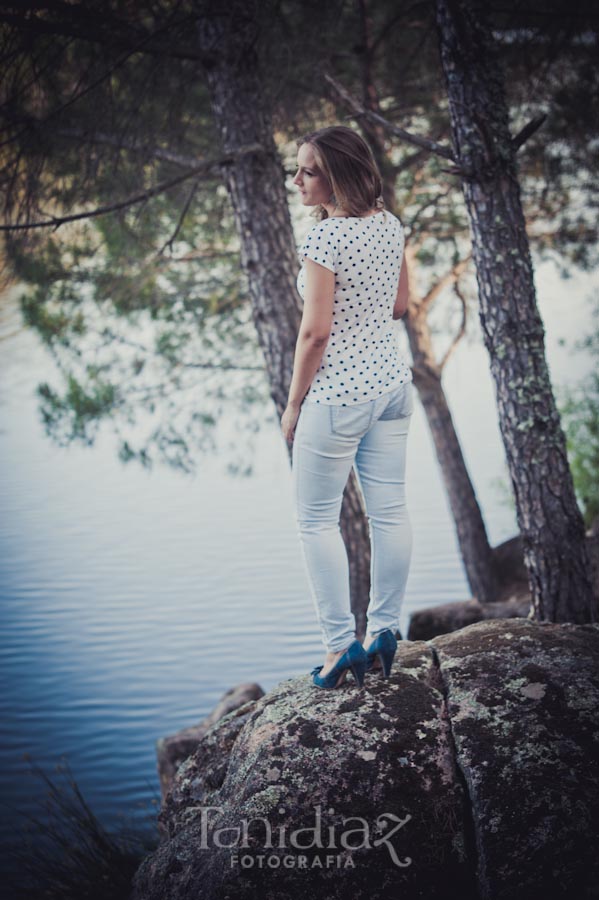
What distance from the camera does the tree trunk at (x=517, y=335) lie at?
10.7 ft

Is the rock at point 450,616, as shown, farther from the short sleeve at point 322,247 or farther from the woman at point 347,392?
the short sleeve at point 322,247

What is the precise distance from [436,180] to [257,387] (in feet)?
9.11

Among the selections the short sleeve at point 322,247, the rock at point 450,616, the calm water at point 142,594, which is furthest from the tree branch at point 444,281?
the short sleeve at point 322,247

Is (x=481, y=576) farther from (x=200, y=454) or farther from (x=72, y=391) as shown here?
(x=72, y=391)

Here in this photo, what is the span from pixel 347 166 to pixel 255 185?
1.93 meters

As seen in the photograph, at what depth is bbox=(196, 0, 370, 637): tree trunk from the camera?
13.0ft

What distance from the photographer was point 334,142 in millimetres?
2146

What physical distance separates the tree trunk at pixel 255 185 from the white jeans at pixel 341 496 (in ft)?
5.23

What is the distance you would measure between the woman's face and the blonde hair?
18mm

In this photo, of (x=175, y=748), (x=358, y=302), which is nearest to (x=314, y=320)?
(x=358, y=302)

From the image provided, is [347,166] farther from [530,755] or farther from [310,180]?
[530,755]

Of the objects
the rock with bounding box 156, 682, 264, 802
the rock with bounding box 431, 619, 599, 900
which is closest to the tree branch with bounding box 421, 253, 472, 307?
the rock with bounding box 156, 682, 264, 802

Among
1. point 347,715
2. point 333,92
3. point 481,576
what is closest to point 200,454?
point 481,576

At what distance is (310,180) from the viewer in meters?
2.22
